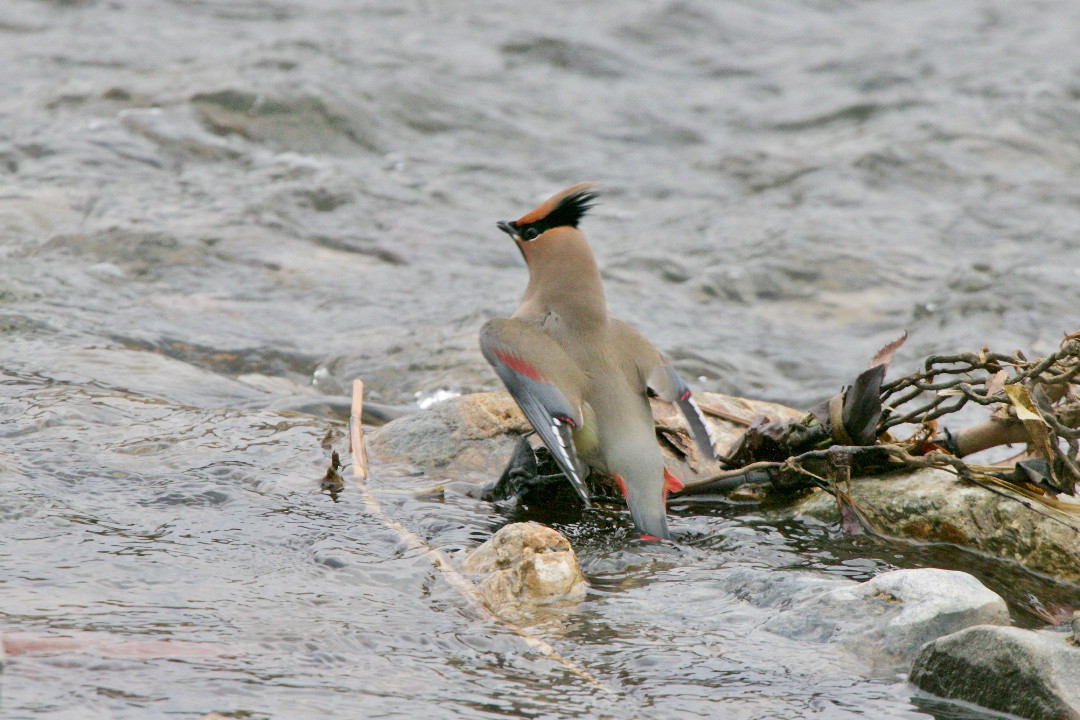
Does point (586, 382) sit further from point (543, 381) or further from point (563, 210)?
point (563, 210)

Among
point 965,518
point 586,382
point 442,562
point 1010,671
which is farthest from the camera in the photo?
point 586,382

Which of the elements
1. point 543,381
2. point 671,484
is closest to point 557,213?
point 543,381

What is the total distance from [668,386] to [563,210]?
98 cm

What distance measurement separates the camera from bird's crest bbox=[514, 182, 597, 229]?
508 centimetres

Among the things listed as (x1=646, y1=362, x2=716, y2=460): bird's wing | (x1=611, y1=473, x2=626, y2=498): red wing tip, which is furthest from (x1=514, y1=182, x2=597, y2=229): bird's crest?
(x1=611, y1=473, x2=626, y2=498): red wing tip

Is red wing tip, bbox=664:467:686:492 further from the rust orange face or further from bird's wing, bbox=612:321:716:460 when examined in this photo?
the rust orange face

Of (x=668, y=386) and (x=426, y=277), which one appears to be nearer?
(x=668, y=386)

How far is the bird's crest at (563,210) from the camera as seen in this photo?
16.7 feet

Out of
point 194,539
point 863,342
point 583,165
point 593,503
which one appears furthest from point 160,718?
point 583,165

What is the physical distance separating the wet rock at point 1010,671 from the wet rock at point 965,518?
884 millimetres

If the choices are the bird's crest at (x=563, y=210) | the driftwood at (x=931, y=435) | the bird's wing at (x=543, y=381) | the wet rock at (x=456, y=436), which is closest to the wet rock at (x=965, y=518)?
the driftwood at (x=931, y=435)

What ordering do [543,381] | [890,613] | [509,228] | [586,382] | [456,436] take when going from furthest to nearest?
[509,228]
[456,436]
[586,382]
[543,381]
[890,613]

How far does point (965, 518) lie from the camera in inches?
161

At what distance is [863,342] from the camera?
8.00m
